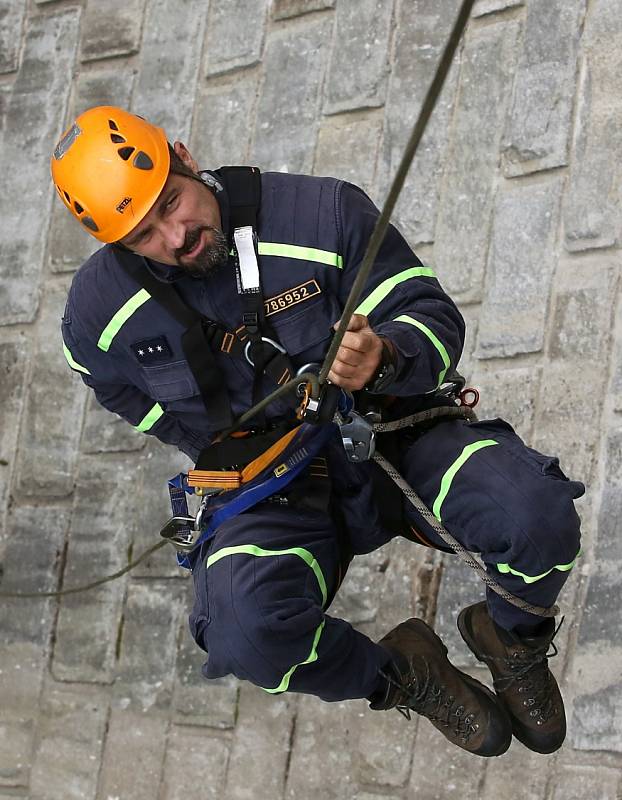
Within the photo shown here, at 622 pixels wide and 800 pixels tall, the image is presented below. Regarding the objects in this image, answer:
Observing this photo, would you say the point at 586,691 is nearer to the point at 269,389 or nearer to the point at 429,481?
the point at 429,481

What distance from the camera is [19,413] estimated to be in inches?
195

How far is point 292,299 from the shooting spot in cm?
267

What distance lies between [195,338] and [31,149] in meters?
2.95

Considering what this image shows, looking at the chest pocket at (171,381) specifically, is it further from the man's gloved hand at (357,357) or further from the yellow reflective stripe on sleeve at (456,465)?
the yellow reflective stripe on sleeve at (456,465)

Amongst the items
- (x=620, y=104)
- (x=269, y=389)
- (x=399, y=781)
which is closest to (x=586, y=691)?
(x=399, y=781)

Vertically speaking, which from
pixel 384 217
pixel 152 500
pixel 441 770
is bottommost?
pixel 152 500

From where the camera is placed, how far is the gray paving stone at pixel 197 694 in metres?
4.12

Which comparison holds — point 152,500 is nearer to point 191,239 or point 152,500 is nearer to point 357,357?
point 191,239

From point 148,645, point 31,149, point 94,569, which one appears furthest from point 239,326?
point 31,149

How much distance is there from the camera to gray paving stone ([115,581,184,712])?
429 cm

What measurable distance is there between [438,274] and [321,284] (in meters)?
1.45

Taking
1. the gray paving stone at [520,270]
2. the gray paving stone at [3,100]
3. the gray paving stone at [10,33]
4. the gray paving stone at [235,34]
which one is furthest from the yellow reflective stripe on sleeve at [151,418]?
the gray paving stone at [10,33]

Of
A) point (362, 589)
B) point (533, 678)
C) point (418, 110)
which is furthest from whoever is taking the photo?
point (418, 110)

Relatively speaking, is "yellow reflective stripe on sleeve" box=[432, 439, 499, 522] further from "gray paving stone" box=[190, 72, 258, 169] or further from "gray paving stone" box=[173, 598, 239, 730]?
"gray paving stone" box=[190, 72, 258, 169]
